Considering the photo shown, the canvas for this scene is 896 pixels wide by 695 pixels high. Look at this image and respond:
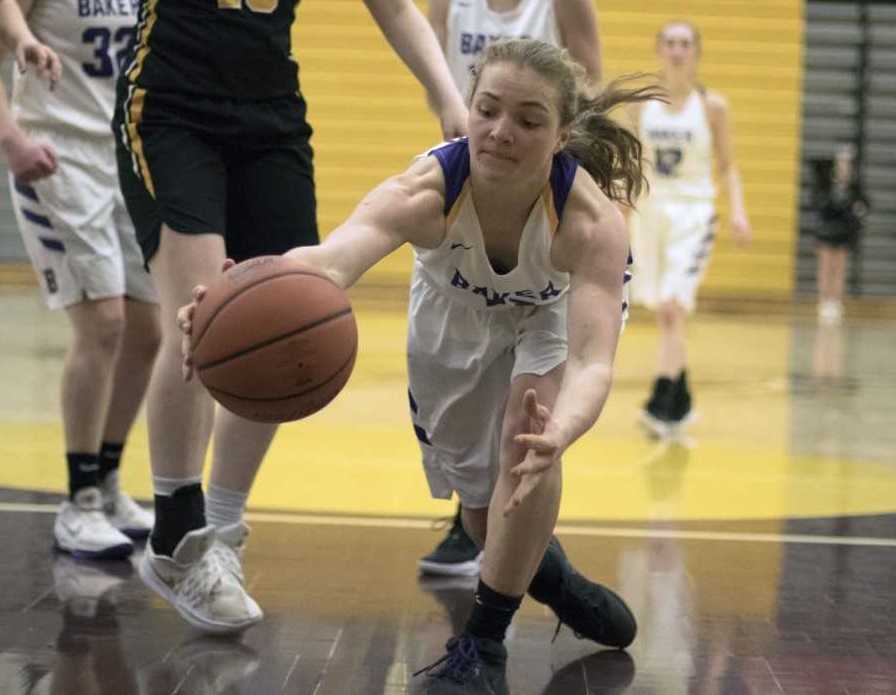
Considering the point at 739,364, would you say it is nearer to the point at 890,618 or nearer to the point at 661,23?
the point at 661,23

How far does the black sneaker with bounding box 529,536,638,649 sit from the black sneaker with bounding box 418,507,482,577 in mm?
833

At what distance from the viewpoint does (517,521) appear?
370 centimetres

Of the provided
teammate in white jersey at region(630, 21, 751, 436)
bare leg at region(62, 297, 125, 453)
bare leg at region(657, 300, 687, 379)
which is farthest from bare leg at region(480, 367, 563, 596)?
teammate in white jersey at region(630, 21, 751, 436)

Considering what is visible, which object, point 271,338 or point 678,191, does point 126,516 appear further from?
point 678,191

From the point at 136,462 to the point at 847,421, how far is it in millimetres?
4057

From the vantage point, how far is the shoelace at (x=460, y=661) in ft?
12.1

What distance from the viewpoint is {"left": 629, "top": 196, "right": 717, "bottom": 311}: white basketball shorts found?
9.12 meters

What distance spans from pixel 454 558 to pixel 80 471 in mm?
1238

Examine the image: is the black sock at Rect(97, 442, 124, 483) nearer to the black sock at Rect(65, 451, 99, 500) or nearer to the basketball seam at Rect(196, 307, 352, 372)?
the black sock at Rect(65, 451, 99, 500)

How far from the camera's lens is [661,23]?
16828 millimetres

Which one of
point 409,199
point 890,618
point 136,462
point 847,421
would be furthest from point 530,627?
point 847,421

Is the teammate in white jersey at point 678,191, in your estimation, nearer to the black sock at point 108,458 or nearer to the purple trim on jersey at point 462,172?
the black sock at point 108,458

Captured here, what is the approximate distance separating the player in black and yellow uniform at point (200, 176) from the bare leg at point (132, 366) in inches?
43.2

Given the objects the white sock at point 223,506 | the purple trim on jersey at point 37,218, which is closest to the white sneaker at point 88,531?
the white sock at point 223,506
